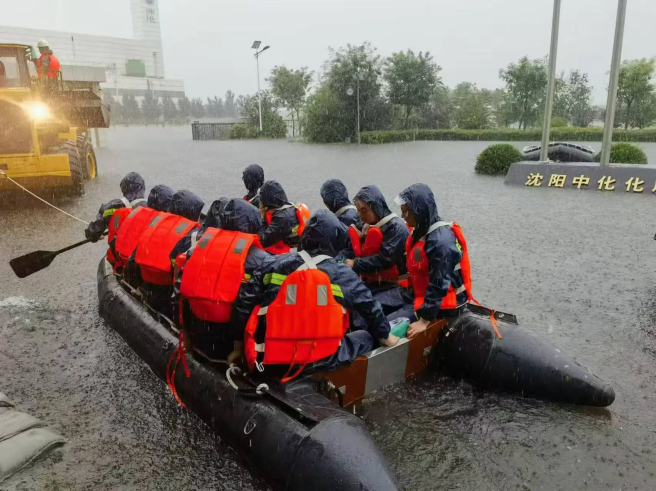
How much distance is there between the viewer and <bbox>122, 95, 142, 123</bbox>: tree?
7912cm

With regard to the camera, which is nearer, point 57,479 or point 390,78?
point 57,479

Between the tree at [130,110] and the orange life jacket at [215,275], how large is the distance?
8229cm

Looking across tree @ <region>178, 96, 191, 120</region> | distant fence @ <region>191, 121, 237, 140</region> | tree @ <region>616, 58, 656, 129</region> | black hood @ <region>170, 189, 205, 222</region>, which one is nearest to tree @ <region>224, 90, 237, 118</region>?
tree @ <region>178, 96, 191, 120</region>

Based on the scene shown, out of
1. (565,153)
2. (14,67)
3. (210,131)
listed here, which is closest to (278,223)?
(14,67)

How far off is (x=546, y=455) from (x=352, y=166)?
1782cm

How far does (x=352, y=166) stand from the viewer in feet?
68.3

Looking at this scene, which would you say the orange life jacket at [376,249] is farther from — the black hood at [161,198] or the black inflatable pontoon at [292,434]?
the black hood at [161,198]

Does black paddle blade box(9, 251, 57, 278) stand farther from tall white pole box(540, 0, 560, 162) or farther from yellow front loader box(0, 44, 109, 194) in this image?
tall white pole box(540, 0, 560, 162)

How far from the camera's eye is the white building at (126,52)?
62.4m

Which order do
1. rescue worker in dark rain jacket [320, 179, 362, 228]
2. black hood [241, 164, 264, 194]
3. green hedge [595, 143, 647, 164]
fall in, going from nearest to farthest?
rescue worker in dark rain jacket [320, 179, 362, 228]
black hood [241, 164, 264, 194]
green hedge [595, 143, 647, 164]

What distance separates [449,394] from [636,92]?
36906mm

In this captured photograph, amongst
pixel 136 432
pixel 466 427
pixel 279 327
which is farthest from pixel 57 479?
pixel 466 427

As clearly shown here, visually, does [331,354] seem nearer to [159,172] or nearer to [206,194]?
[206,194]

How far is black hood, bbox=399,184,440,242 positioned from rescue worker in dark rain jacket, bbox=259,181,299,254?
119 centimetres
